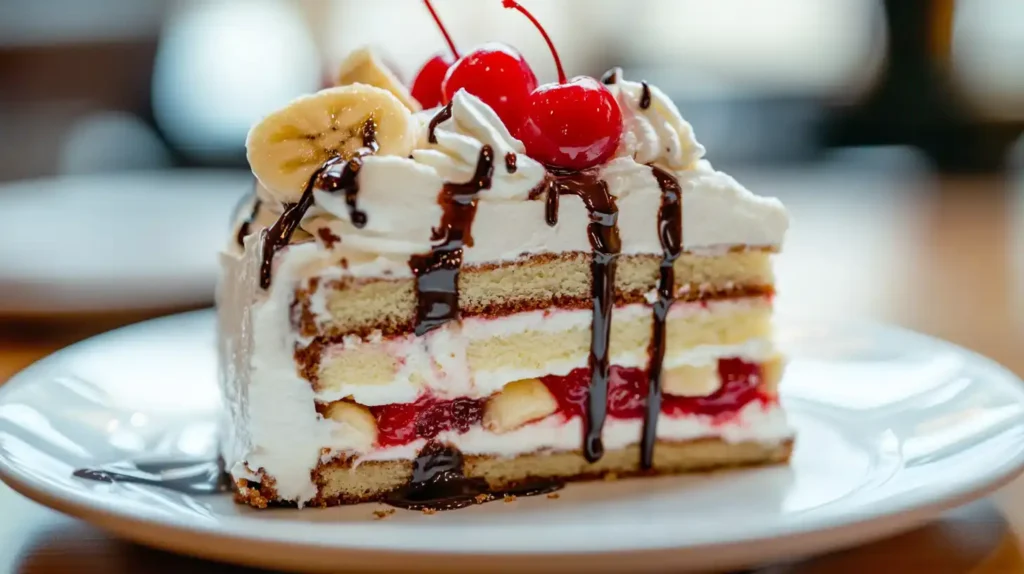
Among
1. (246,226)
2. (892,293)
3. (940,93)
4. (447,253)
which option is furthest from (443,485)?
(940,93)

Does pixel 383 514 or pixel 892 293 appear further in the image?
pixel 892 293

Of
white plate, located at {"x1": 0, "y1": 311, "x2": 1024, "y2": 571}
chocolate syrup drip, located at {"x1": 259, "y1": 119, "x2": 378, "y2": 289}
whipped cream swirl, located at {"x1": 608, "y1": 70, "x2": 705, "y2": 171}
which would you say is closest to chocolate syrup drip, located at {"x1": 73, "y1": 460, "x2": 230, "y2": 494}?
white plate, located at {"x1": 0, "y1": 311, "x2": 1024, "y2": 571}

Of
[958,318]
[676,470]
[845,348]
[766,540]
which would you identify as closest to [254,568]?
[766,540]

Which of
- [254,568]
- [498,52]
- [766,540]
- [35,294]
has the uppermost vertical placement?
[498,52]

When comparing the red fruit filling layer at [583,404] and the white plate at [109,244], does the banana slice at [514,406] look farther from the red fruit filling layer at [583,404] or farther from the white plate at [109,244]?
the white plate at [109,244]

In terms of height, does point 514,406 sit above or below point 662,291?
below

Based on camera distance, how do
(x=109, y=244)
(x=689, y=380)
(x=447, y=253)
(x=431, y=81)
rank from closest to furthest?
(x=447, y=253), (x=689, y=380), (x=431, y=81), (x=109, y=244)

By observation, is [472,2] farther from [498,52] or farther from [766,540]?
[766,540]

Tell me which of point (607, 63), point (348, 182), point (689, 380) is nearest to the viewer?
point (348, 182)

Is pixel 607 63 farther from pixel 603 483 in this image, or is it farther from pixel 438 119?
pixel 603 483
